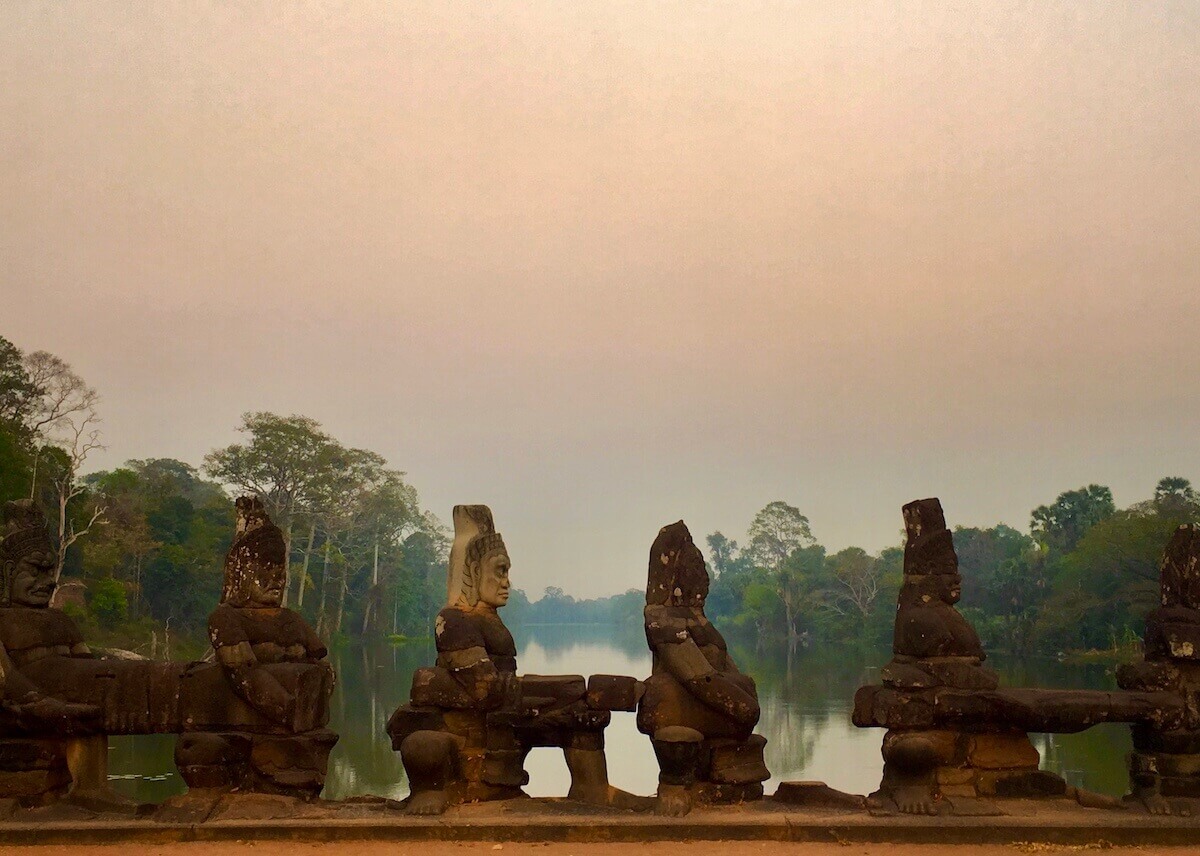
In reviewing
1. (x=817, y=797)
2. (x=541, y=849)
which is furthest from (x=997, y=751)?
(x=541, y=849)

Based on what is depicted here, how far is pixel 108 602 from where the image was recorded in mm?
29312

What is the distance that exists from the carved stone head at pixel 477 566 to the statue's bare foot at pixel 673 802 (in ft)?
5.71

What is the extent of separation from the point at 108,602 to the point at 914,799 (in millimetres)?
27403

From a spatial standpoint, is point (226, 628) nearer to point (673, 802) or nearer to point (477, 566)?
point (477, 566)

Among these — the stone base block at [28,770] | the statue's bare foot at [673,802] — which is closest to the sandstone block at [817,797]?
the statue's bare foot at [673,802]

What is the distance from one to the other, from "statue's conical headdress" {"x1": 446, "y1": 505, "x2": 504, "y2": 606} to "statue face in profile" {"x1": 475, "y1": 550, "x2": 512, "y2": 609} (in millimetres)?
40

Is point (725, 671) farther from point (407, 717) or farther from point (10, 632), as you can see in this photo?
point (10, 632)

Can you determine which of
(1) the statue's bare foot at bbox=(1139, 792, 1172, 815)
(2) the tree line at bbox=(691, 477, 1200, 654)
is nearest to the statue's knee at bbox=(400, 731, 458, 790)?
(1) the statue's bare foot at bbox=(1139, 792, 1172, 815)

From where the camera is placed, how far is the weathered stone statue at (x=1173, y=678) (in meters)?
7.12

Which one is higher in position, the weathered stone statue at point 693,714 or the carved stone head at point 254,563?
Result: the carved stone head at point 254,563

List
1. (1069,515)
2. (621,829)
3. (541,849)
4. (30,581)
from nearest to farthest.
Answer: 1. (541,849)
2. (621,829)
3. (30,581)
4. (1069,515)

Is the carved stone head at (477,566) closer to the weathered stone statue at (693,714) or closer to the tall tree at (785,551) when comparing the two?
the weathered stone statue at (693,714)

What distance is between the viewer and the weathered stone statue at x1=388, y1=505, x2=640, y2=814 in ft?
23.6

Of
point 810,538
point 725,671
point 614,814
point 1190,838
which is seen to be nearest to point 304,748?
point 614,814
